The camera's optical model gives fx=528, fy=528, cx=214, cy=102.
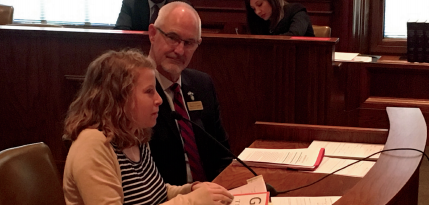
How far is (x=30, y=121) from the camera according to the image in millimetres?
3041

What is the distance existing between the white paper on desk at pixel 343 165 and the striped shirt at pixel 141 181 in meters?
0.56

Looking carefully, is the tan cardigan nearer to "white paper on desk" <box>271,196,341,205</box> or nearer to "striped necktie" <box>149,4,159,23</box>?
"white paper on desk" <box>271,196,341,205</box>

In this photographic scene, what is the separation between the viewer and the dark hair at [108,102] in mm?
1358

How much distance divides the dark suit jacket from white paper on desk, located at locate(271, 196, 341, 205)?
55 centimetres

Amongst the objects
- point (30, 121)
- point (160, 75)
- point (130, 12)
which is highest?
point (130, 12)

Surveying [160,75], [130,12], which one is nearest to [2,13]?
[130,12]

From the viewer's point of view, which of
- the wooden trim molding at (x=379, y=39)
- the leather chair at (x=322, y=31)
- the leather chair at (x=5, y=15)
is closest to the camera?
the leather chair at (x=322, y=31)

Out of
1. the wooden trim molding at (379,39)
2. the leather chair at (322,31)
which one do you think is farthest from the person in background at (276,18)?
the wooden trim molding at (379,39)

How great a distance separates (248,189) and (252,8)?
6.98 feet

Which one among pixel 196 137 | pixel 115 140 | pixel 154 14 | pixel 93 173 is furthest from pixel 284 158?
pixel 154 14

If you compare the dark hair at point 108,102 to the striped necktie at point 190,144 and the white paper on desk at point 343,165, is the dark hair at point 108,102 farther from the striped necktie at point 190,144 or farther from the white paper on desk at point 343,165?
the white paper on desk at point 343,165

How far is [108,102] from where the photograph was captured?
54.3 inches

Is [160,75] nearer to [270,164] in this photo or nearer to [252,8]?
[270,164]

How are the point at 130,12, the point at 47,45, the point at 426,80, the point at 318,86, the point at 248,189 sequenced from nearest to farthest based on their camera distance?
the point at 248,189, the point at 318,86, the point at 47,45, the point at 130,12, the point at 426,80
